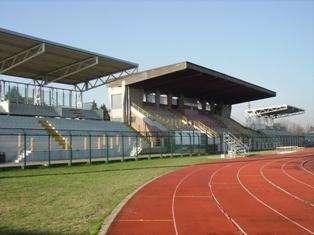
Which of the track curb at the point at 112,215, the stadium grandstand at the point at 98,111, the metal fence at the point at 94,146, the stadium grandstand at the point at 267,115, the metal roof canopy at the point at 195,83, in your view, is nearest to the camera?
the track curb at the point at 112,215

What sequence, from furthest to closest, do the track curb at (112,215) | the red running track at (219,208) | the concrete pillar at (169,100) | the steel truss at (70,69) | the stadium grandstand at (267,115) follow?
the stadium grandstand at (267,115) < the concrete pillar at (169,100) < the steel truss at (70,69) < the red running track at (219,208) < the track curb at (112,215)

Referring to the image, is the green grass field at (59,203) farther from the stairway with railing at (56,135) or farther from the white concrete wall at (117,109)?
the white concrete wall at (117,109)

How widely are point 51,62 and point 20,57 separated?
370cm

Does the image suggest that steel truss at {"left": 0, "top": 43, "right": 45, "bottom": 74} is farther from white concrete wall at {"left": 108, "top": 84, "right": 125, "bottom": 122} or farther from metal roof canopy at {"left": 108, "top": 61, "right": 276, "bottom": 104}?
white concrete wall at {"left": 108, "top": 84, "right": 125, "bottom": 122}

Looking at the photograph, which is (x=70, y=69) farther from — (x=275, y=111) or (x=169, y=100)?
(x=275, y=111)

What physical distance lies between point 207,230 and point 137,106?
40521mm

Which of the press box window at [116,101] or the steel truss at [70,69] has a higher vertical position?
the steel truss at [70,69]

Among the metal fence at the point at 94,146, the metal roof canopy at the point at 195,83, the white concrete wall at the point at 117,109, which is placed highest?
the metal roof canopy at the point at 195,83

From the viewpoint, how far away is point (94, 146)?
119ft

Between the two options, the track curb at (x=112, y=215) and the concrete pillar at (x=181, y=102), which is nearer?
the track curb at (x=112, y=215)

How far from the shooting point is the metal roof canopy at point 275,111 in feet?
271

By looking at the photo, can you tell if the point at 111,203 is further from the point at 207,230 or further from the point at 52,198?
the point at 207,230

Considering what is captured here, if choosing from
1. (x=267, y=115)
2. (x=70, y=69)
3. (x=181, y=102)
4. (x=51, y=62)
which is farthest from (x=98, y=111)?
(x=267, y=115)

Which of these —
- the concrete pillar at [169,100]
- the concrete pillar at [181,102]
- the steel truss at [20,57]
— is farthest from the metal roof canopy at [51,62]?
the concrete pillar at [181,102]
